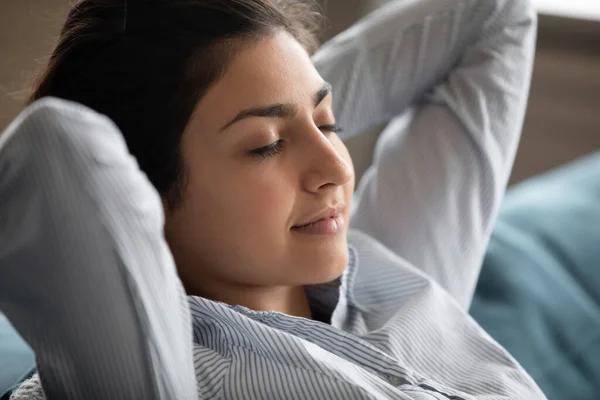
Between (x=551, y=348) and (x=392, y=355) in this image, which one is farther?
(x=551, y=348)

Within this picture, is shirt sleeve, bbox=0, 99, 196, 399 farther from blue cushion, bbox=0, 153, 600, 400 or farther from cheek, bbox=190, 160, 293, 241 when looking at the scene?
blue cushion, bbox=0, 153, 600, 400

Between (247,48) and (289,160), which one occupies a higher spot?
(247,48)

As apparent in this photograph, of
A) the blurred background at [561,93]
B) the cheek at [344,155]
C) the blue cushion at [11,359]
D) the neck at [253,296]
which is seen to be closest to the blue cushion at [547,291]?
the blue cushion at [11,359]

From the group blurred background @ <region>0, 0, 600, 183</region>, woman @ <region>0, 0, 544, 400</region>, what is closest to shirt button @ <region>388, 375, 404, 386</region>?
woman @ <region>0, 0, 544, 400</region>

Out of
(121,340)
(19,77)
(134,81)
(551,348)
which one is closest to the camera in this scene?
(121,340)

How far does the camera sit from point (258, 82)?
2.74ft

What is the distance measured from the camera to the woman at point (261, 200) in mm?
581

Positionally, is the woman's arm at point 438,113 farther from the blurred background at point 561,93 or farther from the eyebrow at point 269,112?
the blurred background at point 561,93

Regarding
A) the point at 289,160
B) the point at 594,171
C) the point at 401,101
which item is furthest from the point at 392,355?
the point at 594,171

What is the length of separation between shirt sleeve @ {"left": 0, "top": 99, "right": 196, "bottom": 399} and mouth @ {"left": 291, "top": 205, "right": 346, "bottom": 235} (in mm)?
248

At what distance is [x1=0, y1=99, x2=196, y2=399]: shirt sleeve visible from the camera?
0.56 m

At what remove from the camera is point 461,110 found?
1218 mm

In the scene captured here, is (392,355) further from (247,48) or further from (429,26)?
(429,26)

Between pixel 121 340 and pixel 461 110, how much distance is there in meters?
0.76
